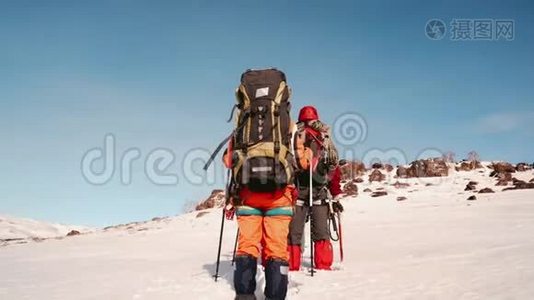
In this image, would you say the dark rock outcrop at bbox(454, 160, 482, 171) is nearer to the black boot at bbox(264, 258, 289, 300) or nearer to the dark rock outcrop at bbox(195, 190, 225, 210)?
the dark rock outcrop at bbox(195, 190, 225, 210)

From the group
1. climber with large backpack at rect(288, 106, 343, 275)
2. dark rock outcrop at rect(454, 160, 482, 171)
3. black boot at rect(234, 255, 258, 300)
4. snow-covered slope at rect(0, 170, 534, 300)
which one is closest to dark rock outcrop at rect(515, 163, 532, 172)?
dark rock outcrop at rect(454, 160, 482, 171)

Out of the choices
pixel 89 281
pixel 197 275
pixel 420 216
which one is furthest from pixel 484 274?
pixel 420 216

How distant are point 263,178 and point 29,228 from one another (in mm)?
25311

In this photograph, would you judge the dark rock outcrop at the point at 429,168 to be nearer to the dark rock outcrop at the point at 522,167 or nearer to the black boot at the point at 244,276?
the dark rock outcrop at the point at 522,167

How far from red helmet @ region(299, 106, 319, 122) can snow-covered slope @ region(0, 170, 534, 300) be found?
2213 millimetres

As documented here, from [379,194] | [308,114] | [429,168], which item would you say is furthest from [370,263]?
[429,168]

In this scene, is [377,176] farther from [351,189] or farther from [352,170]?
[351,189]

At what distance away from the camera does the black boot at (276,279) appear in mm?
5012

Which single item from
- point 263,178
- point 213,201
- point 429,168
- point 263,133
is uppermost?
point 263,133

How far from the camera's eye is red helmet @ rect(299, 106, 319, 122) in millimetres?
7406

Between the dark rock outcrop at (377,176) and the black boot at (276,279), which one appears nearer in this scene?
the black boot at (276,279)

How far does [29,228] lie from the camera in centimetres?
2662

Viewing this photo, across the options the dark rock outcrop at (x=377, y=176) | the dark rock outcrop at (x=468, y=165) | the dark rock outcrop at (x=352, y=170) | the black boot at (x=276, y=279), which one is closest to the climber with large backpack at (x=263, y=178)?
the black boot at (x=276, y=279)

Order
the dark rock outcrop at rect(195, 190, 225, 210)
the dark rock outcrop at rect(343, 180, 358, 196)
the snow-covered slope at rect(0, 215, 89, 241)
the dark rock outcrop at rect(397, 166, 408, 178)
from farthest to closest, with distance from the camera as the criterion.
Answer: the snow-covered slope at rect(0, 215, 89, 241), the dark rock outcrop at rect(195, 190, 225, 210), the dark rock outcrop at rect(397, 166, 408, 178), the dark rock outcrop at rect(343, 180, 358, 196)
